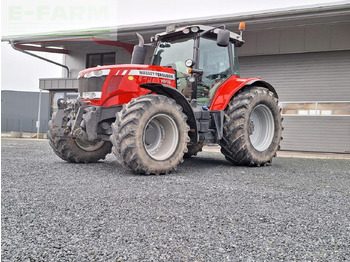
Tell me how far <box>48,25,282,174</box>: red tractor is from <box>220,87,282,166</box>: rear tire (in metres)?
0.02

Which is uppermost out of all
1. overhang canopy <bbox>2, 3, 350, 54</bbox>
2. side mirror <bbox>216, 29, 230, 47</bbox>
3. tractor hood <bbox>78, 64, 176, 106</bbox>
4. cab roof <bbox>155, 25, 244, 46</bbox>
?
overhang canopy <bbox>2, 3, 350, 54</bbox>

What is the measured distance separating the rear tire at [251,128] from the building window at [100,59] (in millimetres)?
9443

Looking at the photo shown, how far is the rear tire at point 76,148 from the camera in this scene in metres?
5.84

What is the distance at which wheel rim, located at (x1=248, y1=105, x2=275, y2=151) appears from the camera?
6.49 meters

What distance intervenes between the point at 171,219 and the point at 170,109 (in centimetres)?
243

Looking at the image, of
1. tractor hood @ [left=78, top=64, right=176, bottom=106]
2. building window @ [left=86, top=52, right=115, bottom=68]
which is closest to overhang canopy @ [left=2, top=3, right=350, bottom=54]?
building window @ [left=86, top=52, right=115, bottom=68]

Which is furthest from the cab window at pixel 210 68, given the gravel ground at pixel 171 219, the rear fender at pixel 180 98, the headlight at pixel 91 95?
the gravel ground at pixel 171 219

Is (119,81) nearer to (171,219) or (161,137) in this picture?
(161,137)

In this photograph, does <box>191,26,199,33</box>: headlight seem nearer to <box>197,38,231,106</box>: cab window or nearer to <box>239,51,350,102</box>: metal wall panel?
<box>197,38,231,106</box>: cab window

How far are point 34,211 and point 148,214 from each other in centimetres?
89

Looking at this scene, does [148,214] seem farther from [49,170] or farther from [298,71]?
[298,71]

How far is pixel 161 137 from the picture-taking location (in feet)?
16.8

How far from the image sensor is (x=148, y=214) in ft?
8.90

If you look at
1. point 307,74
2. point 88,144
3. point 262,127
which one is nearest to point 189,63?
point 262,127
